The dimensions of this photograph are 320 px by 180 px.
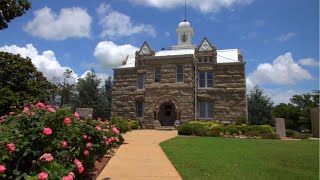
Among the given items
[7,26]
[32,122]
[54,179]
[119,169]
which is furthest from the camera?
[7,26]

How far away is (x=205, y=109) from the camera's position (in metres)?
33.8

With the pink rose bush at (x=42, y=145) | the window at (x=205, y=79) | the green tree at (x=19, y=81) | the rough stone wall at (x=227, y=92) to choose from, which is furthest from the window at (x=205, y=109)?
the pink rose bush at (x=42, y=145)

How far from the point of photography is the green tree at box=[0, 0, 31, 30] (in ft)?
40.4

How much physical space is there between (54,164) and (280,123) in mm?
23183

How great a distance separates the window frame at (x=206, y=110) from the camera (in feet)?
110

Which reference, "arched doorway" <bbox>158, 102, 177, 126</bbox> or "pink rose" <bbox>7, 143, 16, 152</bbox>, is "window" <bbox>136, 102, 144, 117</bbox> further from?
"pink rose" <bbox>7, 143, 16, 152</bbox>

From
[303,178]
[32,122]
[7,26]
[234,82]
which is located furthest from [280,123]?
[32,122]

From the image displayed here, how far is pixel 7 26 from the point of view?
1259cm

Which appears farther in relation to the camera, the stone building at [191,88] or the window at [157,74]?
the window at [157,74]

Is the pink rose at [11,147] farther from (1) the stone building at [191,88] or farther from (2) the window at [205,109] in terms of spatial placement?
(2) the window at [205,109]

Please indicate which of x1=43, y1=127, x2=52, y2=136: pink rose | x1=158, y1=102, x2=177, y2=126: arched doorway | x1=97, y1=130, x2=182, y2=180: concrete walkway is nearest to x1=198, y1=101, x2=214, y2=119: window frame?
x1=158, y1=102, x2=177, y2=126: arched doorway

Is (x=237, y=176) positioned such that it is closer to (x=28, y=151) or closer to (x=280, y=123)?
(x=28, y=151)

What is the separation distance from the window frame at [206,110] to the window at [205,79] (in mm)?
1824

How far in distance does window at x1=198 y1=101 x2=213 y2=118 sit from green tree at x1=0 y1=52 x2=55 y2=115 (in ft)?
72.9
